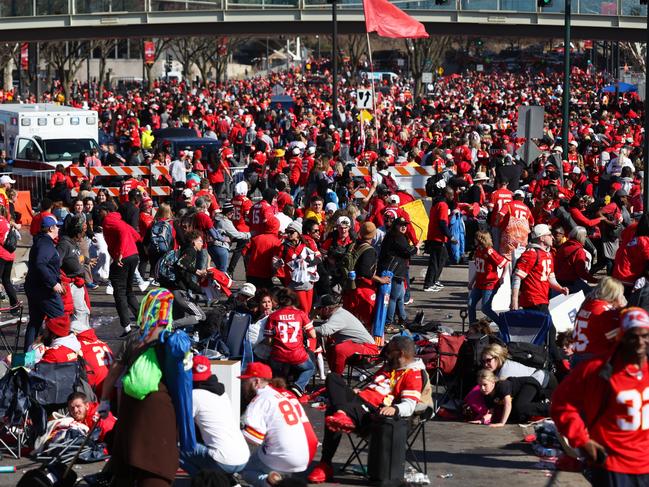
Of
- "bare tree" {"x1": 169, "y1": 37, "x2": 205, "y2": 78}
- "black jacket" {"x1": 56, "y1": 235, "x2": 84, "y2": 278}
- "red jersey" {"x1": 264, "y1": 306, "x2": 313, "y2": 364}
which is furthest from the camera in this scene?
"bare tree" {"x1": 169, "y1": 37, "x2": 205, "y2": 78}

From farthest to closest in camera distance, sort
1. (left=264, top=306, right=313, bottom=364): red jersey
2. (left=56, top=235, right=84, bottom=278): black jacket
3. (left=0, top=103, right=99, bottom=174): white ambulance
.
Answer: (left=0, top=103, right=99, bottom=174): white ambulance
(left=56, top=235, right=84, bottom=278): black jacket
(left=264, top=306, right=313, bottom=364): red jersey

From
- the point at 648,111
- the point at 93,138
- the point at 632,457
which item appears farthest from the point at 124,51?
the point at 632,457

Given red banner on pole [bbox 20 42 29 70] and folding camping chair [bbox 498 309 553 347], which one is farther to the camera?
red banner on pole [bbox 20 42 29 70]

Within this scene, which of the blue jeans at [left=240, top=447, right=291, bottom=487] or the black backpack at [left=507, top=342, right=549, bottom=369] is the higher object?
the black backpack at [left=507, top=342, right=549, bottom=369]

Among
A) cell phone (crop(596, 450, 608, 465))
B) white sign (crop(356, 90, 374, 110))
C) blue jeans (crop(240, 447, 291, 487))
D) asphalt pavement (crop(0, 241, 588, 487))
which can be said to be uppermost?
white sign (crop(356, 90, 374, 110))

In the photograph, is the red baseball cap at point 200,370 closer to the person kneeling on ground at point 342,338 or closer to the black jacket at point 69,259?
the person kneeling on ground at point 342,338

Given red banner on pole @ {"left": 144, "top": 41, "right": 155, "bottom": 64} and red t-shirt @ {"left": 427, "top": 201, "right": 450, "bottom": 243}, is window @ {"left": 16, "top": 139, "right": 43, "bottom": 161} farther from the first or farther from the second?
red banner on pole @ {"left": 144, "top": 41, "right": 155, "bottom": 64}

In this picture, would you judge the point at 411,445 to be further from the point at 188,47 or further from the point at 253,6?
the point at 188,47

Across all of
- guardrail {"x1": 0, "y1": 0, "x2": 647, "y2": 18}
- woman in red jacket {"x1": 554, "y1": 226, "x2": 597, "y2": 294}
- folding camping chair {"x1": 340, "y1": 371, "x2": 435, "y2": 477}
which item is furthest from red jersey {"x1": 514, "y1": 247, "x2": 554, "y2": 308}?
guardrail {"x1": 0, "y1": 0, "x2": 647, "y2": 18}

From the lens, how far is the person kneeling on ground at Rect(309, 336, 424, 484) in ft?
31.2

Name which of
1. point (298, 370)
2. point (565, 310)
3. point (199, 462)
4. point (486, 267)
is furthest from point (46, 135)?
point (199, 462)

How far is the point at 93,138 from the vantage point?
106 feet

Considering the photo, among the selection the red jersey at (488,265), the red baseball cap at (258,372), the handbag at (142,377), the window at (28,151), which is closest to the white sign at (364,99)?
the window at (28,151)

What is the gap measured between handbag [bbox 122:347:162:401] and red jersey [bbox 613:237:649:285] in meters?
6.78
